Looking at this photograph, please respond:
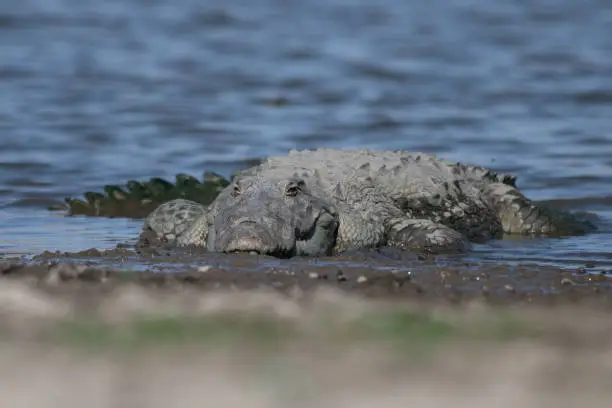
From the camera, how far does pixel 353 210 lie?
9.81 meters

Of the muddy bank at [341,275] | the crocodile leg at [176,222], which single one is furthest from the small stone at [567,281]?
the crocodile leg at [176,222]

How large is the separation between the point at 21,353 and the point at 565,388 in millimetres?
2029

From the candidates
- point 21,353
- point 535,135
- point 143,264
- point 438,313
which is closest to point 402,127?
point 535,135

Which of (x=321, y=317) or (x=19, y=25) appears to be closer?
(x=321, y=317)

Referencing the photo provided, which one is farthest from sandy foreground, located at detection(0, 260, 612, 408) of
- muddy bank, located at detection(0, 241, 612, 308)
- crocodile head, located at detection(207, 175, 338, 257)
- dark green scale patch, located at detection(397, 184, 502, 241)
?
dark green scale patch, located at detection(397, 184, 502, 241)

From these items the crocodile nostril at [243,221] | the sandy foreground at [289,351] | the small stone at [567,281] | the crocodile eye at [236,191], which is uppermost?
the crocodile eye at [236,191]

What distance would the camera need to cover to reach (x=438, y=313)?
6.68 meters

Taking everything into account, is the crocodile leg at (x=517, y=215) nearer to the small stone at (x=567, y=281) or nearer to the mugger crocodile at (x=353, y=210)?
the mugger crocodile at (x=353, y=210)

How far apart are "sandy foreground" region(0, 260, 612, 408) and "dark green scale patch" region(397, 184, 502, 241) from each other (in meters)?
3.13

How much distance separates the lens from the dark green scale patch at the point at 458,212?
33.9ft

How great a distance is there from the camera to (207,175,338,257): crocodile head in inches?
354

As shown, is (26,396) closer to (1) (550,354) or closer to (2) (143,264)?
(1) (550,354)

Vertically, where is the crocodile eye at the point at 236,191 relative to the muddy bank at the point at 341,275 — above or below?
above

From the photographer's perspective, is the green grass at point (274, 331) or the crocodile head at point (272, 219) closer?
the green grass at point (274, 331)
